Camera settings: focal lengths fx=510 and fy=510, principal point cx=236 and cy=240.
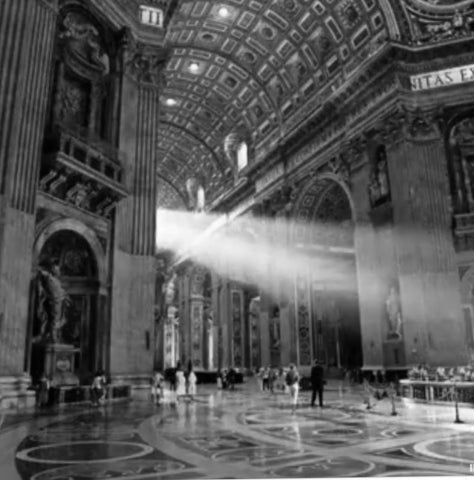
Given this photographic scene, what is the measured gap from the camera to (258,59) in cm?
2352

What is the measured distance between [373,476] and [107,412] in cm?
603

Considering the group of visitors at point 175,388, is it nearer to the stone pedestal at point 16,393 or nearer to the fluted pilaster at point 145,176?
the stone pedestal at point 16,393

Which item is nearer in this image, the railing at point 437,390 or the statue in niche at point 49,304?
the railing at point 437,390

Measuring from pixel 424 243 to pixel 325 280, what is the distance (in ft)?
25.3

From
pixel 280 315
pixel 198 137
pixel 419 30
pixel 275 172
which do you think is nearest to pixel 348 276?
pixel 280 315

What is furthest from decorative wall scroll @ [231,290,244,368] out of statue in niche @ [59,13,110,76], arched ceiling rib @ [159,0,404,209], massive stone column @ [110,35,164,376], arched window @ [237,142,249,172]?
statue in niche @ [59,13,110,76]

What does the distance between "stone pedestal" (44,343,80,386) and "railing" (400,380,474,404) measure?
7.78 metres

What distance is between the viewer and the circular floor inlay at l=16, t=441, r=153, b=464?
465 centimetres

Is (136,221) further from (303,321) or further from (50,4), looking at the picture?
(303,321)

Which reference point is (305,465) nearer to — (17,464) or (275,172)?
(17,464)

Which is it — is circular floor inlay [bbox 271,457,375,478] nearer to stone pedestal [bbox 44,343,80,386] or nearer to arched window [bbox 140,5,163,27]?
stone pedestal [bbox 44,343,80,386]

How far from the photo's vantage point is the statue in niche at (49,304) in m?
10.9

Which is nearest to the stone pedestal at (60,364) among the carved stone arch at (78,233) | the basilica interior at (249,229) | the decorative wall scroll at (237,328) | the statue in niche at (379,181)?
the basilica interior at (249,229)

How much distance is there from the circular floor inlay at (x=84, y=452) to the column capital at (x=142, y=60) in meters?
11.1
